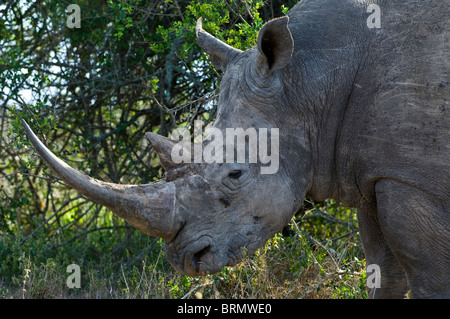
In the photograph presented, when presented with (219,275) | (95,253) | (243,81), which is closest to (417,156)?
Result: (243,81)

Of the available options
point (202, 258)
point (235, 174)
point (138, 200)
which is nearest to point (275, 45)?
point (235, 174)

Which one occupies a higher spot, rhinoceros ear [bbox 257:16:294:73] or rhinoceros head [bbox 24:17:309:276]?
rhinoceros ear [bbox 257:16:294:73]

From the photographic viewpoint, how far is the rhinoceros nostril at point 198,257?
3.94m

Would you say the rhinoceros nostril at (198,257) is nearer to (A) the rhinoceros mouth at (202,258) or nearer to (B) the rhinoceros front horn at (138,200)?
(A) the rhinoceros mouth at (202,258)

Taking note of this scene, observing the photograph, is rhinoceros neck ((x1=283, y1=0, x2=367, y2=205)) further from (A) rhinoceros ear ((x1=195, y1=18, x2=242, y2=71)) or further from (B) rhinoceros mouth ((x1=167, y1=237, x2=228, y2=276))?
(B) rhinoceros mouth ((x1=167, y1=237, x2=228, y2=276))

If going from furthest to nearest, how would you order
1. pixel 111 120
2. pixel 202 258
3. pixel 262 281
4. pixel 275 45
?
pixel 111 120
pixel 262 281
pixel 275 45
pixel 202 258

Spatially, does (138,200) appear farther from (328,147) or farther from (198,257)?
(328,147)

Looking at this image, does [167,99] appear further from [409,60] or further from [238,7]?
[409,60]

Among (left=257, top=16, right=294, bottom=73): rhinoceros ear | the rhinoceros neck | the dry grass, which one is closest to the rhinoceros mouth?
the rhinoceros neck

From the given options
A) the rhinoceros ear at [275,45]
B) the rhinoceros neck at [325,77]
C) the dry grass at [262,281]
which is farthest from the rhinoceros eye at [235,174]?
the dry grass at [262,281]

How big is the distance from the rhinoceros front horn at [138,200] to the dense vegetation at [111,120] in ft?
5.91

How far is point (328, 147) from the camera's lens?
414 centimetres

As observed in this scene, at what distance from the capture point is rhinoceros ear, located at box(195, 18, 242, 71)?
4.52 m

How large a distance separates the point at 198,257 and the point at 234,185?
0.45 m
